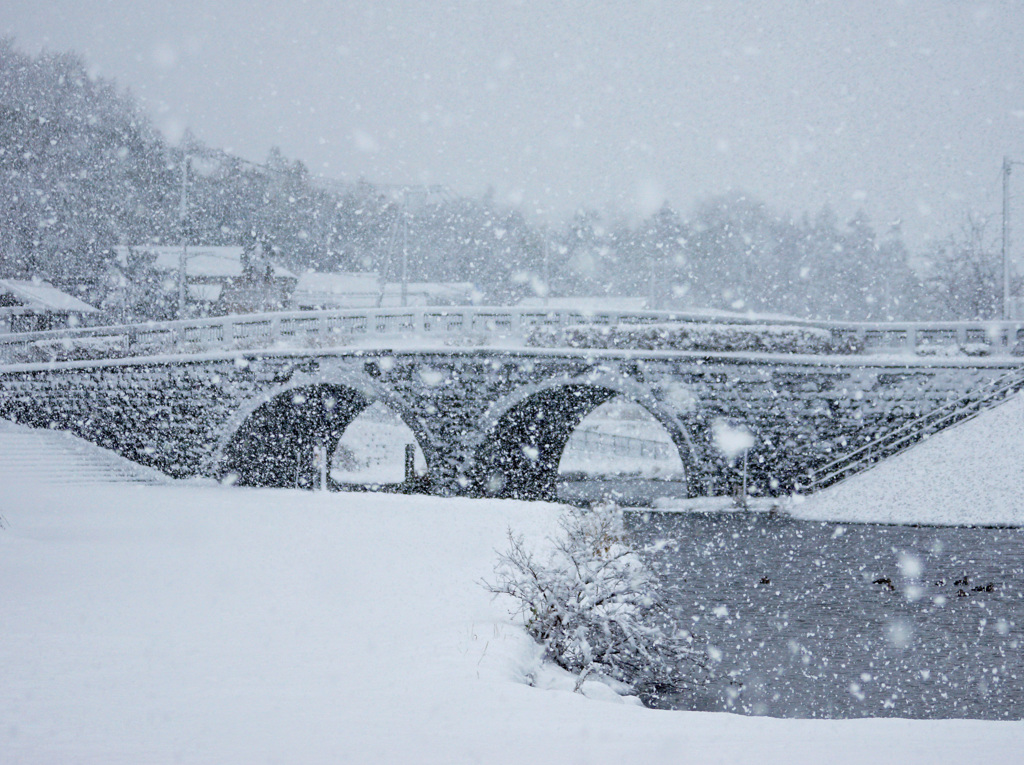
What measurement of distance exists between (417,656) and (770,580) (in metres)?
9.17

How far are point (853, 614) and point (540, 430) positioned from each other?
15.1m

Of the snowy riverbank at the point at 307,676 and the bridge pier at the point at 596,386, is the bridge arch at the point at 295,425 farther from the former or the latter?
the snowy riverbank at the point at 307,676

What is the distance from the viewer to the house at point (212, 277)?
4481 centimetres

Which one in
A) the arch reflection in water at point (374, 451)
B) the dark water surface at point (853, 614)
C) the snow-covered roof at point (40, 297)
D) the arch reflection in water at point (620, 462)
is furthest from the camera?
the arch reflection in water at point (374, 451)

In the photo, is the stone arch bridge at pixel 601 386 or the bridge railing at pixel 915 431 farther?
the stone arch bridge at pixel 601 386

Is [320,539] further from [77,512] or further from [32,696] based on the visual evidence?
[32,696]

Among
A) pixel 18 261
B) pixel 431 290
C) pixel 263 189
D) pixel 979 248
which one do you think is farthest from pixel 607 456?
pixel 263 189

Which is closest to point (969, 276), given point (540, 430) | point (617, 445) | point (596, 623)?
point (617, 445)

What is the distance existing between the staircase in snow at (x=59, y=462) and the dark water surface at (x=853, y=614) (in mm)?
13985

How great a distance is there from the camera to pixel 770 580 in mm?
15703

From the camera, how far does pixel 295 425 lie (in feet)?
93.9

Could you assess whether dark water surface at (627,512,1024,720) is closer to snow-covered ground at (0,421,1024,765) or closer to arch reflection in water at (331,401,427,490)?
snow-covered ground at (0,421,1024,765)

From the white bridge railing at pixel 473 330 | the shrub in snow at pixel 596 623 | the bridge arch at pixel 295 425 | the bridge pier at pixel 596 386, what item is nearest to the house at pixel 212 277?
the bridge arch at pixel 295 425

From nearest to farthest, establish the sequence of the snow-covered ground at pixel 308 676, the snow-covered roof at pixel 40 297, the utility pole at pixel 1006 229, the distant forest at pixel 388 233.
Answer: the snow-covered ground at pixel 308 676 → the utility pole at pixel 1006 229 → the snow-covered roof at pixel 40 297 → the distant forest at pixel 388 233
